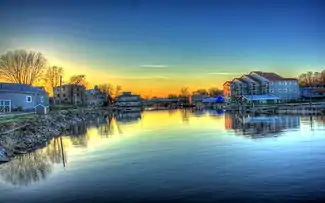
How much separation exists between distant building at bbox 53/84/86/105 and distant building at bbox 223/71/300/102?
163 feet

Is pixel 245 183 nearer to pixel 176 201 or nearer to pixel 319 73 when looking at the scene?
pixel 176 201

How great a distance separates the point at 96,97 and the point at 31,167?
395 ft

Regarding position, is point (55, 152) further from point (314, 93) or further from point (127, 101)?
point (127, 101)

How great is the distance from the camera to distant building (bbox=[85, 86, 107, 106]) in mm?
132200

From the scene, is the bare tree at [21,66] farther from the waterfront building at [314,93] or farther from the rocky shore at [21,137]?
the waterfront building at [314,93]

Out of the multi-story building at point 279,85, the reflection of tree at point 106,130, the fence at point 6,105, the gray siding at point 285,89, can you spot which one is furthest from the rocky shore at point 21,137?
the gray siding at point 285,89

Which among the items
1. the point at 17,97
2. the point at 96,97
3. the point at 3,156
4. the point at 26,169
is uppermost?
the point at 96,97

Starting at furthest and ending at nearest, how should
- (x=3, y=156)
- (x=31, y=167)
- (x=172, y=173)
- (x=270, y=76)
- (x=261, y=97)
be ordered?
(x=270, y=76) < (x=261, y=97) < (x=3, y=156) < (x=31, y=167) < (x=172, y=173)

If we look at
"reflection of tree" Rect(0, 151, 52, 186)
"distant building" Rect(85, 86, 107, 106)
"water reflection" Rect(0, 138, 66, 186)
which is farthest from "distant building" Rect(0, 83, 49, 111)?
"distant building" Rect(85, 86, 107, 106)

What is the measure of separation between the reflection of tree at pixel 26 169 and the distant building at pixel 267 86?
3253 inches

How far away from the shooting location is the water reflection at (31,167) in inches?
597

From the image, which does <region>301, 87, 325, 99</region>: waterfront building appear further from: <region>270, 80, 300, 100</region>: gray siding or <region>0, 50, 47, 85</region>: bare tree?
<region>0, 50, 47, 85</region>: bare tree

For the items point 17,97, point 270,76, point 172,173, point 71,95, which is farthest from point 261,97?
point 172,173

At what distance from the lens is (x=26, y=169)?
1706cm
